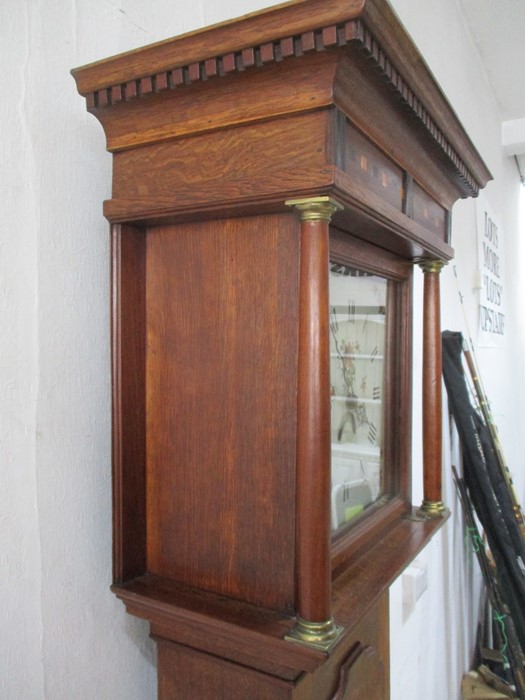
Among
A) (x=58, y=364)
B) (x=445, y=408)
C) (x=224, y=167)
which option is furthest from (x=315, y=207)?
(x=445, y=408)

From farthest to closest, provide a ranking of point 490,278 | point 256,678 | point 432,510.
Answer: point 490,278 < point 432,510 < point 256,678

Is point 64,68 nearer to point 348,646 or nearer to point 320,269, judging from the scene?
point 320,269

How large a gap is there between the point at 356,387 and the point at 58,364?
414 mm


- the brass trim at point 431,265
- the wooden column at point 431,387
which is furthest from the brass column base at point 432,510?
the brass trim at point 431,265

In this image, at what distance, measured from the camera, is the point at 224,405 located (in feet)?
2.05

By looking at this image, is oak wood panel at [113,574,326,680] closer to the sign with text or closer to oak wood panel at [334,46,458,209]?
oak wood panel at [334,46,458,209]

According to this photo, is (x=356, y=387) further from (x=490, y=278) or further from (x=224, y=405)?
(x=490, y=278)

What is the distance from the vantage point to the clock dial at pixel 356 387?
2.50ft

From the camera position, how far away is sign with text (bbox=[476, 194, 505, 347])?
2.19 metres

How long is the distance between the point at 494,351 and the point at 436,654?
4.24 feet

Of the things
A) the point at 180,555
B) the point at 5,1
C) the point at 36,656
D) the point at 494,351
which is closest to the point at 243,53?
the point at 5,1

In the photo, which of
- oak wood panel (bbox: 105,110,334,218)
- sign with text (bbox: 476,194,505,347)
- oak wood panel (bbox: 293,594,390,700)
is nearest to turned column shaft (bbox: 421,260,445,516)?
oak wood panel (bbox: 293,594,390,700)

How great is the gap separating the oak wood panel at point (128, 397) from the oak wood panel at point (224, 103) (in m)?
0.11

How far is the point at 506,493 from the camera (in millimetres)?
1739
